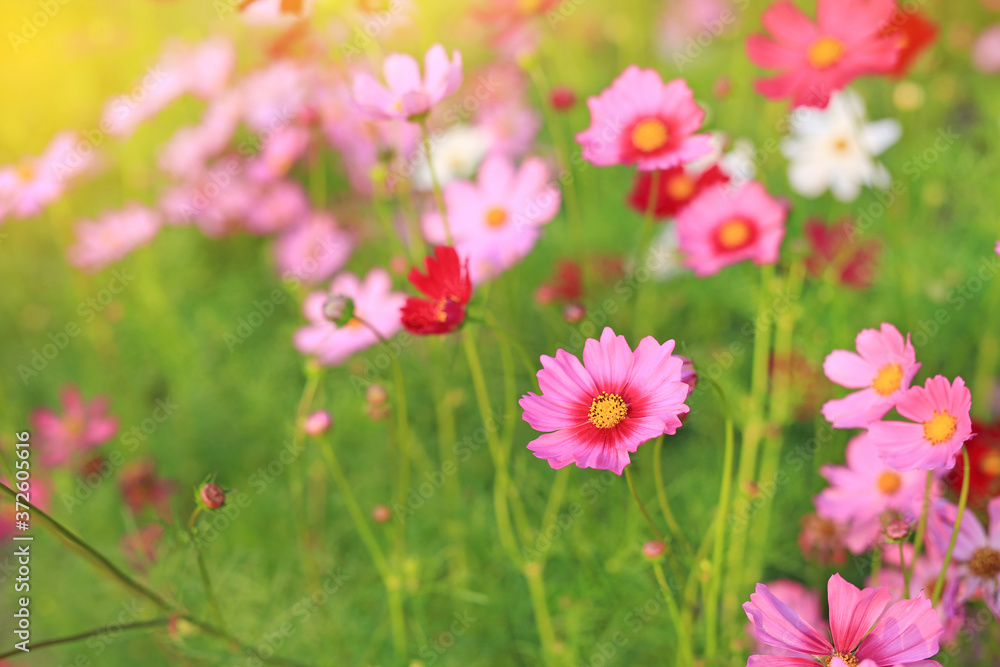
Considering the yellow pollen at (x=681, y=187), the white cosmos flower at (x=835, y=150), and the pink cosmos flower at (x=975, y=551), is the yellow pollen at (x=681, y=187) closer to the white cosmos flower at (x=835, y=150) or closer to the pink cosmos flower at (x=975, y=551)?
the white cosmos flower at (x=835, y=150)

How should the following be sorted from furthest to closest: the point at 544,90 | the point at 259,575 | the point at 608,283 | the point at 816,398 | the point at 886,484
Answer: the point at 544,90, the point at 608,283, the point at 259,575, the point at 816,398, the point at 886,484

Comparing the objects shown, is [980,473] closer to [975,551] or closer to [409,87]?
[975,551]

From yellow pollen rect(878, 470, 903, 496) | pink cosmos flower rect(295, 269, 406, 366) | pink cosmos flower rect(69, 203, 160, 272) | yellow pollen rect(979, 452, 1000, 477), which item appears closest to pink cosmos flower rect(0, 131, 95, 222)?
pink cosmos flower rect(69, 203, 160, 272)

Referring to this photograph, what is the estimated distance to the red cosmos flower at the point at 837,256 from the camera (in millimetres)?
1081

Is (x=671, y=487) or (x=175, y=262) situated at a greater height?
(x=175, y=262)

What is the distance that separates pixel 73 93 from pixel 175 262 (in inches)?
41.7

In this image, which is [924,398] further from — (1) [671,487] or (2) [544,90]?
(2) [544,90]

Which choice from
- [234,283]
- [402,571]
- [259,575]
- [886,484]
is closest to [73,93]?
[234,283]

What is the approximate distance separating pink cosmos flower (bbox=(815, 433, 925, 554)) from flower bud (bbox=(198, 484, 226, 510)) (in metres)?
0.66

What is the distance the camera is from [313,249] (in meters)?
1.60

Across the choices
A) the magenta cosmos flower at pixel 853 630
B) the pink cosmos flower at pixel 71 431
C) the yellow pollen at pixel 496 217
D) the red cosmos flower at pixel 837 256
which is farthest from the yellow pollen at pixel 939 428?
the pink cosmos flower at pixel 71 431

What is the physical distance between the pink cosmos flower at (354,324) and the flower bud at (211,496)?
1.16 feet

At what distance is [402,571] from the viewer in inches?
38.0

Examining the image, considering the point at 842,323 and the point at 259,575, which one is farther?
the point at 259,575
